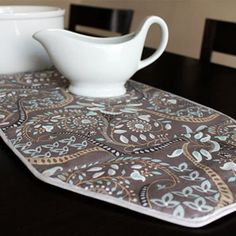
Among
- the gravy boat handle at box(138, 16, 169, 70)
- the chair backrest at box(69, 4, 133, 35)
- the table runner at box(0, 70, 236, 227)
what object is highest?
the gravy boat handle at box(138, 16, 169, 70)

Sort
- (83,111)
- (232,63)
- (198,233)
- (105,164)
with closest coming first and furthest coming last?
1. (198,233)
2. (105,164)
3. (83,111)
4. (232,63)

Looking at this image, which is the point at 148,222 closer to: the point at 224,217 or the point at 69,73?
the point at 224,217

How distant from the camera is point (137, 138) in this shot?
556 millimetres

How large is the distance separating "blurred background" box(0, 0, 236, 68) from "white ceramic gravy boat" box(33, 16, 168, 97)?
122 centimetres

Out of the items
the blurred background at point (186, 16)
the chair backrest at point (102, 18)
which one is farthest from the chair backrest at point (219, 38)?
the blurred background at point (186, 16)

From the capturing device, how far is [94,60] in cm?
70

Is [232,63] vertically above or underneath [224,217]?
underneath

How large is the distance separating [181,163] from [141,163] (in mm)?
48

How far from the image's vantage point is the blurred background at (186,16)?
188 cm

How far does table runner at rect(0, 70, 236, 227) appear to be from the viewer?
16.3 inches

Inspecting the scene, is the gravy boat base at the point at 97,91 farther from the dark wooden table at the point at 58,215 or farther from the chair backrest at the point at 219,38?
the chair backrest at the point at 219,38

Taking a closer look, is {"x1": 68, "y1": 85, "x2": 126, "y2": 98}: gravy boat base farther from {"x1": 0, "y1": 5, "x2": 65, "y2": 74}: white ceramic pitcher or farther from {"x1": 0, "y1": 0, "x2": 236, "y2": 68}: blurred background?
{"x1": 0, "y1": 0, "x2": 236, "y2": 68}: blurred background

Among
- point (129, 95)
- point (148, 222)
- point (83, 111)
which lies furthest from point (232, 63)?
point (148, 222)

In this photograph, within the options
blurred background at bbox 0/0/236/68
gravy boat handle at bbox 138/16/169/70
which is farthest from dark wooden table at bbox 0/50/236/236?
blurred background at bbox 0/0/236/68
